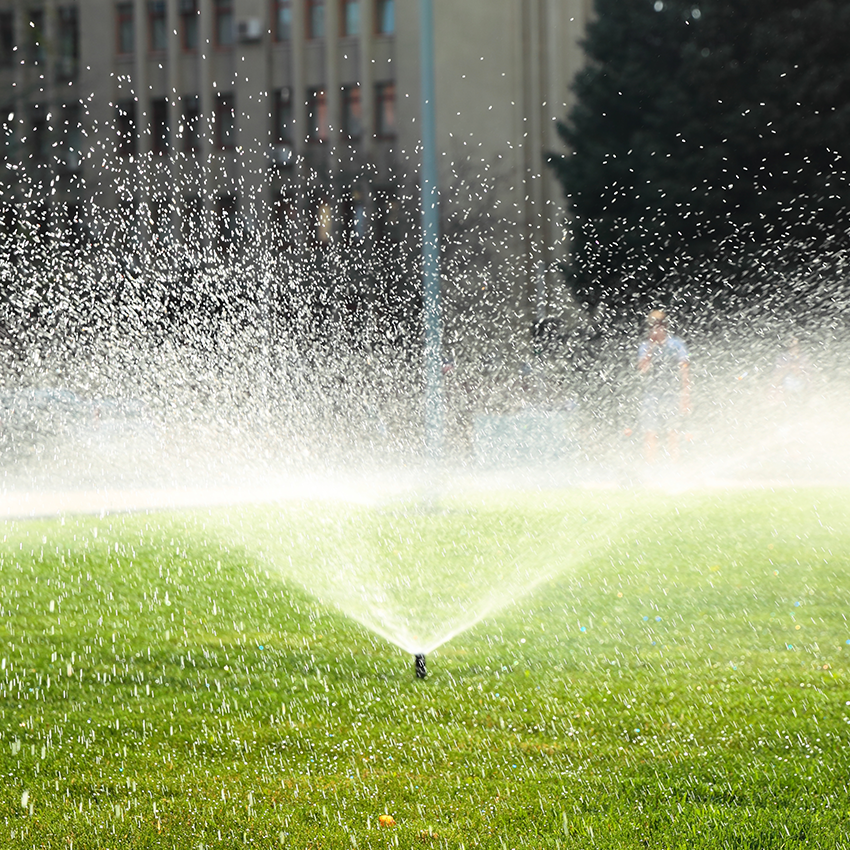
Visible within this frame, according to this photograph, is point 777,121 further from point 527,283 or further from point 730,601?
point 730,601

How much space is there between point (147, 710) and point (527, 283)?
1120 inches

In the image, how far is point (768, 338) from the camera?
20422mm

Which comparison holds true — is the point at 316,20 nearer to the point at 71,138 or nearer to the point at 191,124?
the point at 191,124

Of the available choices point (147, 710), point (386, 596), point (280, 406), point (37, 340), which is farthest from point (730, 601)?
point (37, 340)

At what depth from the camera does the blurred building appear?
32906mm

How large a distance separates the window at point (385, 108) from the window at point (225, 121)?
488cm

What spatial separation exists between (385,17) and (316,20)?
7.31 feet

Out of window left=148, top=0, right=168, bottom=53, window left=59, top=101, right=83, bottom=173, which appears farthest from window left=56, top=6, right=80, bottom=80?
window left=148, top=0, right=168, bottom=53

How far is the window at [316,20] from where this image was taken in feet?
120

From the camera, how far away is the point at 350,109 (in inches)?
1398

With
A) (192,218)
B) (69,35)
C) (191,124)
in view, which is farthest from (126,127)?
(192,218)

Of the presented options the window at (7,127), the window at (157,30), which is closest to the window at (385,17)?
the window at (157,30)

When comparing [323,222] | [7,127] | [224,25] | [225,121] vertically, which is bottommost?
[323,222]

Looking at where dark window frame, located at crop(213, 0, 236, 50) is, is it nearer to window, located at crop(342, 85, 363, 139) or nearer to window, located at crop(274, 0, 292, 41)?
window, located at crop(274, 0, 292, 41)
